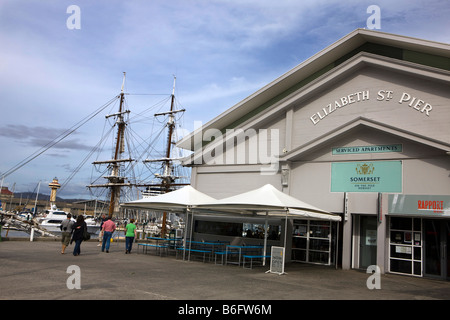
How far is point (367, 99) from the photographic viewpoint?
61.0ft

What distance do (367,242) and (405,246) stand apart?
1.57 meters

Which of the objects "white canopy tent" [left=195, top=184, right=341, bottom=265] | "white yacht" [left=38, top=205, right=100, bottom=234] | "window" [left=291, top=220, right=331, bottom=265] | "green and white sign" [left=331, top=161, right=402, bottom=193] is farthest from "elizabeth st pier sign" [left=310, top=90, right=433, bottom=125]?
"white yacht" [left=38, top=205, right=100, bottom=234]

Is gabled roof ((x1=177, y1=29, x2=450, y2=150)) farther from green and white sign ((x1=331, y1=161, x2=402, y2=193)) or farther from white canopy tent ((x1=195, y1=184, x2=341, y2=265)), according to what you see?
white canopy tent ((x1=195, y1=184, x2=341, y2=265))

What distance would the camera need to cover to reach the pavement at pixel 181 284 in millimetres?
8773

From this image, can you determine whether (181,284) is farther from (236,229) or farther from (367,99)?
(367,99)

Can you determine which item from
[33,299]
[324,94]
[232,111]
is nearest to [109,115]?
[232,111]

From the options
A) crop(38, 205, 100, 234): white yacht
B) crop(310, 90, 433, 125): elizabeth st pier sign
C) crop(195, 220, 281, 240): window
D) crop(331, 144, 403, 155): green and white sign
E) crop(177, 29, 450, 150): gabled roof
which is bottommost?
crop(38, 205, 100, 234): white yacht

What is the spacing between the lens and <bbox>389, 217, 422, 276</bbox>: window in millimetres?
16406

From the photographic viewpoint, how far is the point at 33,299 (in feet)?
25.4

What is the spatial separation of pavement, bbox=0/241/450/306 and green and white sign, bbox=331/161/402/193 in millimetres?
3805

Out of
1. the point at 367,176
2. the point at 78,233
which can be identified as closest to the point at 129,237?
the point at 78,233

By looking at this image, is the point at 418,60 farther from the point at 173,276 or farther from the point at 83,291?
the point at 83,291

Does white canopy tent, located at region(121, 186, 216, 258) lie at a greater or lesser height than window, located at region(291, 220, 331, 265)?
greater

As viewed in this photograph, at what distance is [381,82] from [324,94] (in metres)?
2.69
